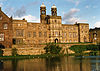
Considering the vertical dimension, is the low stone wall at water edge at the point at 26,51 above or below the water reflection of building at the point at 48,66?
above

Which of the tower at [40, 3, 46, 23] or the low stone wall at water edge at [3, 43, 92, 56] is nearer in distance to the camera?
the low stone wall at water edge at [3, 43, 92, 56]

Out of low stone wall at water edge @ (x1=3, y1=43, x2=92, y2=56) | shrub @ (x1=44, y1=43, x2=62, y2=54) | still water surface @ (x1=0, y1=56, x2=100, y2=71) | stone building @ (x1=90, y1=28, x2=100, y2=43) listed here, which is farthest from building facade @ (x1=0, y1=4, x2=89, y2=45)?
still water surface @ (x1=0, y1=56, x2=100, y2=71)

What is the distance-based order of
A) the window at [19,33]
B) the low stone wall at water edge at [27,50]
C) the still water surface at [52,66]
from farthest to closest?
the window at [19,33], the low stone wall at water edge at [27,50], the still water surface at [52,66]

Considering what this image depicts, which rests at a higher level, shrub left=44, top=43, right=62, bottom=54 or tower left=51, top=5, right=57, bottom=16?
tower left=51, top=5, right=57, bottom=16

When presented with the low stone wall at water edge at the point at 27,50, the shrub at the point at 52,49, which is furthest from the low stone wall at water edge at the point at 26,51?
the shrub at the point at 52,49

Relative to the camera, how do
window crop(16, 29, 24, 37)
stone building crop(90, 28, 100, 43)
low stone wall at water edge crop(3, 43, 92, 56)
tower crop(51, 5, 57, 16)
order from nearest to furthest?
low stone wall at water edge crop(3, 43, 92, 56) < window crop(16, 29, 24, 37) < tower crop(51, 5, 57, 16) < stone building crop(90, 28, 100, 43)

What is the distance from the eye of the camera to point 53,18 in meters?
74.2

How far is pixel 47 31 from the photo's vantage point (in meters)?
73.8

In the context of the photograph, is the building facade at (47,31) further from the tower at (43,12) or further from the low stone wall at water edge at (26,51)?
the low stone wall at water edge at (26,51)

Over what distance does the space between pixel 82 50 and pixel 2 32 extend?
87.2 ft

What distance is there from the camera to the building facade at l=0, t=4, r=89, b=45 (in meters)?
67.7

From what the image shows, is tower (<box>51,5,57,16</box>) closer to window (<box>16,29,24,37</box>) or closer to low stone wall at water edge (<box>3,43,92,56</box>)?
window (<box>16,29,24,37</box>)

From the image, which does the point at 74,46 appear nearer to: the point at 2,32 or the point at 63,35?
the point at 63,35

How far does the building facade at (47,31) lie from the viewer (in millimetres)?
67688
